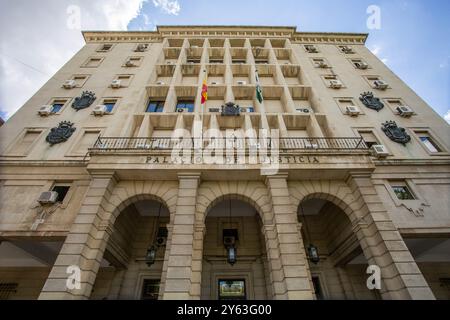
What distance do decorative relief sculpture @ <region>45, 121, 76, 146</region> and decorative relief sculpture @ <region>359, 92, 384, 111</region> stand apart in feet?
66.4

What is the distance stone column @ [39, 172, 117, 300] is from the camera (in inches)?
289

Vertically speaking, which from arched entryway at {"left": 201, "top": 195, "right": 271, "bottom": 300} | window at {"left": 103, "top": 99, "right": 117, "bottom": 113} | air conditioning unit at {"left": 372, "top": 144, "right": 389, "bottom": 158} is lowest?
arched entryway at {"left": 201, "top": 195, "right": 271, "bottom": 300}

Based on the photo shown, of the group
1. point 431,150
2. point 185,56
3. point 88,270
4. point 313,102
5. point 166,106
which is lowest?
point 88,270

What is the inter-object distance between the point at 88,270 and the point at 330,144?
13.4 metres

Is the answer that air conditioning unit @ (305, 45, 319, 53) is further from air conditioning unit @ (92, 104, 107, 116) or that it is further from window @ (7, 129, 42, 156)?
window @ (7, 129, 42, 156)

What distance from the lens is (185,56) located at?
64.8 ft

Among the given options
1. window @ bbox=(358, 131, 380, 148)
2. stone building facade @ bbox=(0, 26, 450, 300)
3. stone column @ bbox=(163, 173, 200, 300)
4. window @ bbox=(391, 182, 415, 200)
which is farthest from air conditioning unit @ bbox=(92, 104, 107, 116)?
window @ bbox=(391, 182, 415, 200)

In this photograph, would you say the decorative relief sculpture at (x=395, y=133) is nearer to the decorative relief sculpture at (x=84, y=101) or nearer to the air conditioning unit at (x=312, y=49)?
the air conditioning unit at (x=312, y=49)

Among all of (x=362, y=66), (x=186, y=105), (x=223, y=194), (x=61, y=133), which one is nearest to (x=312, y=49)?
(x=362, y=66)

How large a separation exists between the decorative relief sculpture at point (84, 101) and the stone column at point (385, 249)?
17.3 meters

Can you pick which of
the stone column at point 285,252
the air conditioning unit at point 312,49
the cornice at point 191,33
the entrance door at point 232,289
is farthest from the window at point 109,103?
the air conditioning unit at point 312,49
